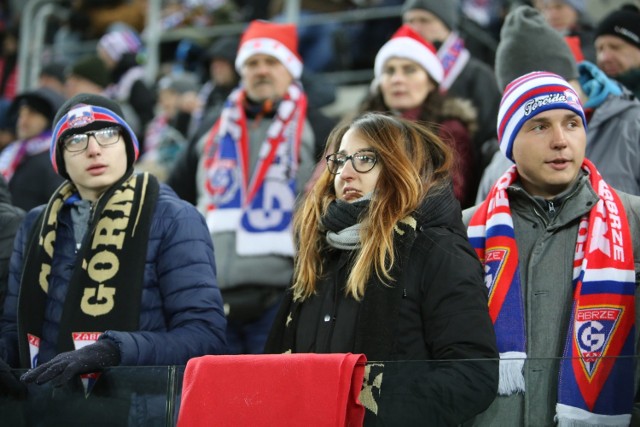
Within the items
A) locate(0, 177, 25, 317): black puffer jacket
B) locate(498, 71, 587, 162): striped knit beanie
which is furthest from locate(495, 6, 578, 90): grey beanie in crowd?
locate(0, 177, 25, 317): black puffer jacket

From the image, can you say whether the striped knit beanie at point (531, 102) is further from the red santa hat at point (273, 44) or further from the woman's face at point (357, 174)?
the red santa hat at point (273, 44)

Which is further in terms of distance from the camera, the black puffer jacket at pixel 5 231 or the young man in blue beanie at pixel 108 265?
the black puffer jacket at pixel 5 231

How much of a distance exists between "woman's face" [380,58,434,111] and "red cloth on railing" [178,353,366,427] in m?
2.81

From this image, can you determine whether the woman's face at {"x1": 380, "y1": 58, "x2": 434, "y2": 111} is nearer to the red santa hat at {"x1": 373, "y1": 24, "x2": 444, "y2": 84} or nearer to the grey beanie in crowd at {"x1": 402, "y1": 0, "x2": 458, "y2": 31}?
the red santa hat at {"x1": 373, "y1": 24, "x2": 444, "y2": 84}

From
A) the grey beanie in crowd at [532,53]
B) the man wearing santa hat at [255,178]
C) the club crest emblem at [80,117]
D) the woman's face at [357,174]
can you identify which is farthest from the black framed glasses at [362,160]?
the man wearing santa hat at [255,178]

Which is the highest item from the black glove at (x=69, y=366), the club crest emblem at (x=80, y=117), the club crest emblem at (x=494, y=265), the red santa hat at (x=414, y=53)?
the red santa hat at (x=414, y=53)

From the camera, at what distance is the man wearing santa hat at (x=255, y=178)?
630 centimetres

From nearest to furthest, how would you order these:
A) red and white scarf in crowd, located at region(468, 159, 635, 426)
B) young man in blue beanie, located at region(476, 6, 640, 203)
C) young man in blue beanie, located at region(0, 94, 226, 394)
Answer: red and white scarf in crowd, located at region(468, 159, 635, 426), young man in blue beanie, located at region(0, 94, 226, 394), young man in blue beanie, located at region(476, 6, 640, 203)

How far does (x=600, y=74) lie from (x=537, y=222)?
1.50m

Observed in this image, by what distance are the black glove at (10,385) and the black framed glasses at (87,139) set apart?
1086mm

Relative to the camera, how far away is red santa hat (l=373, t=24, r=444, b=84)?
6664 millimetres

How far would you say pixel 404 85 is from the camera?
654cm

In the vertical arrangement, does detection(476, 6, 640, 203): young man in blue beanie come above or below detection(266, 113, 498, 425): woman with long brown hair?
above

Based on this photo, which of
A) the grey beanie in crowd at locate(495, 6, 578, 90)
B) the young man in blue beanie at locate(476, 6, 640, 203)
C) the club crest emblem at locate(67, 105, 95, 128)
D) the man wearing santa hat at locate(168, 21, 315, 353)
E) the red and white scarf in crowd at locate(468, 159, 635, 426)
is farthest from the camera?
the man wearing santa hat at locate(168, 21, 315, 353)
